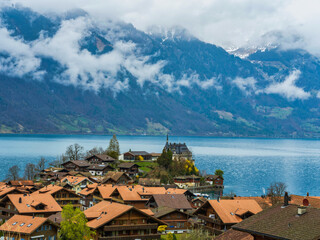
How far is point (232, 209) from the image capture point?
5800 centimetres

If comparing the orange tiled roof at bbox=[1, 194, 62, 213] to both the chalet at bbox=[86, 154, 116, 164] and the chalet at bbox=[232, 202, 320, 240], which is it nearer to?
the chalet at bbox=[232, 202, 320, 240]

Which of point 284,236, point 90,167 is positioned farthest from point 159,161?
point 284,236

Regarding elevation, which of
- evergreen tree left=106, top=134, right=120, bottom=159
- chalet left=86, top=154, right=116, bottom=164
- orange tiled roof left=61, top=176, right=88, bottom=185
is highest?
evergreen tree left=106, top=134, right=120, bottom=159

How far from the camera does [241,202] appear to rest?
6006 cm

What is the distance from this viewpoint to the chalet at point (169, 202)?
Answer: 71.7 metres

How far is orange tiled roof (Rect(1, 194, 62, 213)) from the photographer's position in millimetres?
63006

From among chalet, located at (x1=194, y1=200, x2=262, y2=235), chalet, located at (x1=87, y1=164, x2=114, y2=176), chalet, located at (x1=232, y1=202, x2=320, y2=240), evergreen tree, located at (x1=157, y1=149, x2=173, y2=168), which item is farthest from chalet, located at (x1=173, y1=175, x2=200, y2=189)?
chalet, located at (x1=232, y1=202, x2=320, y2=240)

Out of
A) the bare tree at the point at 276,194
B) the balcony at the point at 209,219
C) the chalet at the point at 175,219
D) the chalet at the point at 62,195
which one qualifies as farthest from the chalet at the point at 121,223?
the bare tree at the point at 276,194

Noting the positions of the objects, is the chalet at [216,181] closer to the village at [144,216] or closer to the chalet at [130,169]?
the chalet at [130,169]

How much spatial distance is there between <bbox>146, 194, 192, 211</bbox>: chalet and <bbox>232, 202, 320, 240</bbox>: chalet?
45355 mm

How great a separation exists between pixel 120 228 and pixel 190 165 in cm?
10048

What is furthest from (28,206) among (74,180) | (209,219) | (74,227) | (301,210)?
(301,210)

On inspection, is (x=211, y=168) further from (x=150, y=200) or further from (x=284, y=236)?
(x=284, y=236)

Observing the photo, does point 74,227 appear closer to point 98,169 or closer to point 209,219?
point 209,219
